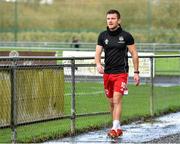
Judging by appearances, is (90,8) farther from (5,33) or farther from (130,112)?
(130,112)

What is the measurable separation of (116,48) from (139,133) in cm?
167

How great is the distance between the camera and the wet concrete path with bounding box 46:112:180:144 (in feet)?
35.2

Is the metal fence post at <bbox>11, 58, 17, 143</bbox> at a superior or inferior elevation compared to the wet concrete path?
superior

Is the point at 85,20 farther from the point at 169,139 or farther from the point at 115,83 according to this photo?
the point at 169,139

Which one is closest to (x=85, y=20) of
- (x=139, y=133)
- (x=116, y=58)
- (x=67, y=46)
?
(x=67, y=46)

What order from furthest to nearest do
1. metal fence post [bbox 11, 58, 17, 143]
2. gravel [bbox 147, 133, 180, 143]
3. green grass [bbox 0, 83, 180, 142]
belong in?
green grass [bbox 0, 83, 180, 142], gravel [bbox 147, 133, 180, 143], metal fence post [bbox 11, 58, 17, 143]

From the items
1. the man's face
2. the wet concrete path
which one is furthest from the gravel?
the man's face

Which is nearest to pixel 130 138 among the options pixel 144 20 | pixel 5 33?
pixel 5 33

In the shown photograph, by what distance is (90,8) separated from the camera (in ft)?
286

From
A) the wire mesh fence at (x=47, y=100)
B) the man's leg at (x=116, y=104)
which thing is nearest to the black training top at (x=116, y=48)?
the man's leg at (x=116, y=104)

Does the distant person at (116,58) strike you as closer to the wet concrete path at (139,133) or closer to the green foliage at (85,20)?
the wet concrete path at (139,133)

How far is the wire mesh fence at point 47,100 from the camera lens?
34.0 feet

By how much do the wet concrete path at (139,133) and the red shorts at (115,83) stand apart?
789 mm

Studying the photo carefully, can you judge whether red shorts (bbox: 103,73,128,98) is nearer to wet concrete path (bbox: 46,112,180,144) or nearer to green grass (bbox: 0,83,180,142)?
wet concrete path (bbox: 46,112,180,144)
